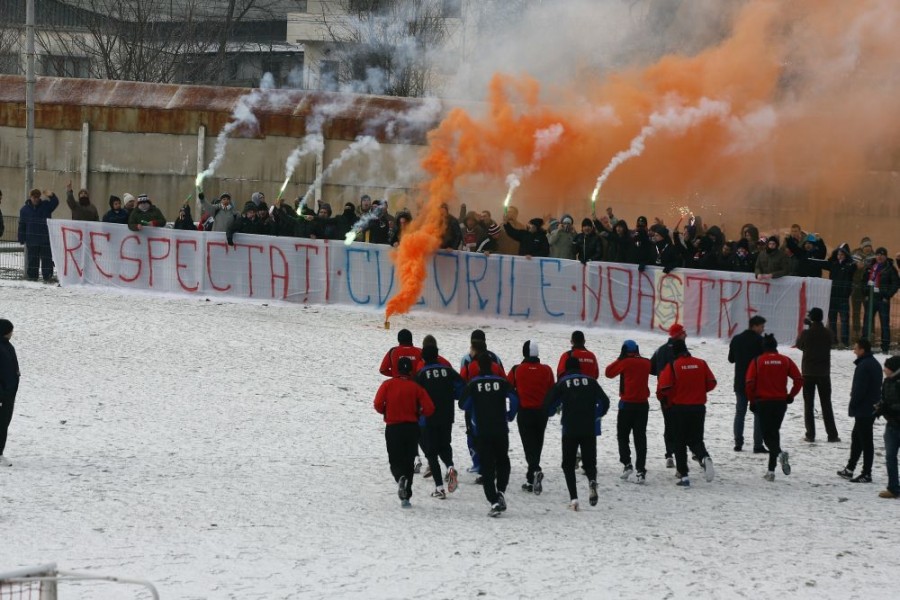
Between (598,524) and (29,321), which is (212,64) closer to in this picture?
(29,321)

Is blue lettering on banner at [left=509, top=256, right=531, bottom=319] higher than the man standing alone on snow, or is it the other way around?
blue lettering on banner at [left=509, top=256, right=531, bottom=319]

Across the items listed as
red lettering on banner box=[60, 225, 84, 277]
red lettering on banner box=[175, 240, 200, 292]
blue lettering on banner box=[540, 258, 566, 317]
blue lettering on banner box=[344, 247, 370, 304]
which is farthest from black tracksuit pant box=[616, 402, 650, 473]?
red lettering on banner box=[60, 225, 84, 277]

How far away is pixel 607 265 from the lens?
22500mm

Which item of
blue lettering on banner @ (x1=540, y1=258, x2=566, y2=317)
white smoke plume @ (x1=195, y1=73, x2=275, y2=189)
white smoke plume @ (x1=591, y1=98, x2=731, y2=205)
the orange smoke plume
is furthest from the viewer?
white smoke plume @ (x1=195, y1=73, x2=275, y2=189)

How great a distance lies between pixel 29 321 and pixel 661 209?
1410cm

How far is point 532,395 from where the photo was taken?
44.8ft

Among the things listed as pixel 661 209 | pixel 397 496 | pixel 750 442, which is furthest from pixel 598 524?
pixel 661 209

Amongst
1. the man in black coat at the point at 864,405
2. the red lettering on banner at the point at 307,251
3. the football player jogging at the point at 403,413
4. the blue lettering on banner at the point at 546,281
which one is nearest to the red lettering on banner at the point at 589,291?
the blue lettering on banner at the point at 546,281

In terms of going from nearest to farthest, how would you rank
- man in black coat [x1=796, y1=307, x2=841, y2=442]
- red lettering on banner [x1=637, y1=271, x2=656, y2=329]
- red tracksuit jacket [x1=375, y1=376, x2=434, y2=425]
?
red tracksuit jacket [x1=375, y1=376, x2=434, y2=425], man in black coat [x1=796, y1=307, x2=841, y2=442], red lettering on banner [x1=637, y1=271, x2=656, y2=329]

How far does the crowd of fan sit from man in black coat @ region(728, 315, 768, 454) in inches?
230

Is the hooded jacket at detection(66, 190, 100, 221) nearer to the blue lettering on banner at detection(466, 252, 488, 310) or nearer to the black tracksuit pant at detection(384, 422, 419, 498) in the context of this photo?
the blue lettering on banner at detection(466, 252, 488, 310)

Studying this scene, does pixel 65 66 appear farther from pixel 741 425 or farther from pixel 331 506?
pixel 331 506

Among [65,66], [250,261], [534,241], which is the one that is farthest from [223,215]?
[65,66]

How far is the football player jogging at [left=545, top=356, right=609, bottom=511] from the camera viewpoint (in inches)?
517
